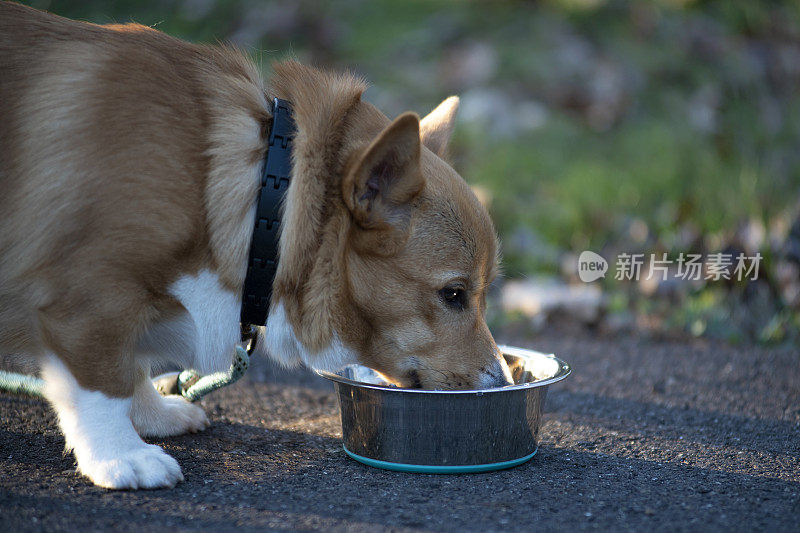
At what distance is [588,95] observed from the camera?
28.1 feet

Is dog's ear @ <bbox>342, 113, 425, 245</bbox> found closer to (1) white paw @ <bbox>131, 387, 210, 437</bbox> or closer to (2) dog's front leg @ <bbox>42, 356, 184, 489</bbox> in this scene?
(2) dog's front leg @ <bbox>42, 356, 184, 489</bbox>

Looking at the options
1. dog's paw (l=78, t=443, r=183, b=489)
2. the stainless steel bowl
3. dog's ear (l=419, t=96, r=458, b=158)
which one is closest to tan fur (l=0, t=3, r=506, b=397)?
the stainless steel bowl

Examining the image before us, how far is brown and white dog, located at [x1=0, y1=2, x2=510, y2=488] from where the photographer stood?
250cm

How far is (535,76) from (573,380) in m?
5.51

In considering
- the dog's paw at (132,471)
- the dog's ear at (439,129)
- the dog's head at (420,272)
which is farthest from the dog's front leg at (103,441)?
the dog's ear at (439,129)

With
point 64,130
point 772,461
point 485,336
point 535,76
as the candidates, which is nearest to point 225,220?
point 64,130

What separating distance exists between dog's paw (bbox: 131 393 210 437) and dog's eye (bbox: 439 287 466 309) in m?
1.18

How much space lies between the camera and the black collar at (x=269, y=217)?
2.61 meters

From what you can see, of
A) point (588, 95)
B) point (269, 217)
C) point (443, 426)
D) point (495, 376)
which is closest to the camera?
point (269, 217)

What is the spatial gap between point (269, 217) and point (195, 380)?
109cm

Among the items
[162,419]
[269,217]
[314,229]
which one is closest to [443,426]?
[314,229]

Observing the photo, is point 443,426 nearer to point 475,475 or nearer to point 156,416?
point 475,475

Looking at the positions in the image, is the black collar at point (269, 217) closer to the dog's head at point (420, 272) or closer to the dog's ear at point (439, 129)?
the dog's head at point (420, 272)

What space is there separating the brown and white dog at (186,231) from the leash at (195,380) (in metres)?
0.17
